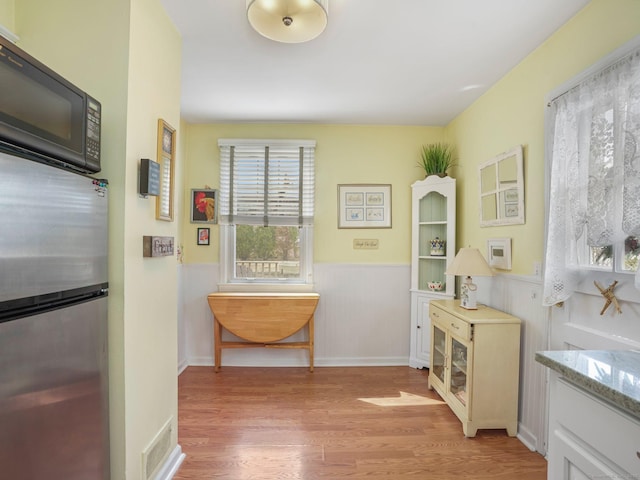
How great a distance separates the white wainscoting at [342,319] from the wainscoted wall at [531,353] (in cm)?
122

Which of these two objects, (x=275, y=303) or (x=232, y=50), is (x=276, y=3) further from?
(x=275, y=303)

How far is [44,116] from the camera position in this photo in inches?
37.0

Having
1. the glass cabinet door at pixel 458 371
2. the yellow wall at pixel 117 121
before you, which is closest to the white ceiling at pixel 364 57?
the yellow wall at pixel 117 121

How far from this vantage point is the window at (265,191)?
3.18 meters

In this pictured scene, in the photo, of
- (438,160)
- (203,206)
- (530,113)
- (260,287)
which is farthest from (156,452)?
(438,160)

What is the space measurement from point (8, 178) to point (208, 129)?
263 cm

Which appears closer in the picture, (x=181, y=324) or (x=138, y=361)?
(x=138, y=361)

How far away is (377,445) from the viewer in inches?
75.8

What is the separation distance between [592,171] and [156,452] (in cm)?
251

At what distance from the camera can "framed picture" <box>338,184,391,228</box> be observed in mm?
3229

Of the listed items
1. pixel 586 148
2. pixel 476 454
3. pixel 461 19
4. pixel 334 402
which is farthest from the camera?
pixel 334 402

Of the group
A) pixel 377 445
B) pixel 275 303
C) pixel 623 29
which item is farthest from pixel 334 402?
pixel 623 29

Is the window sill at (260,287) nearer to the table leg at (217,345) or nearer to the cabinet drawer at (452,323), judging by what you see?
the table leg at (217,345)

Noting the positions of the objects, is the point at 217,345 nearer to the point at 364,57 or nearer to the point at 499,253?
the point at 499,253
